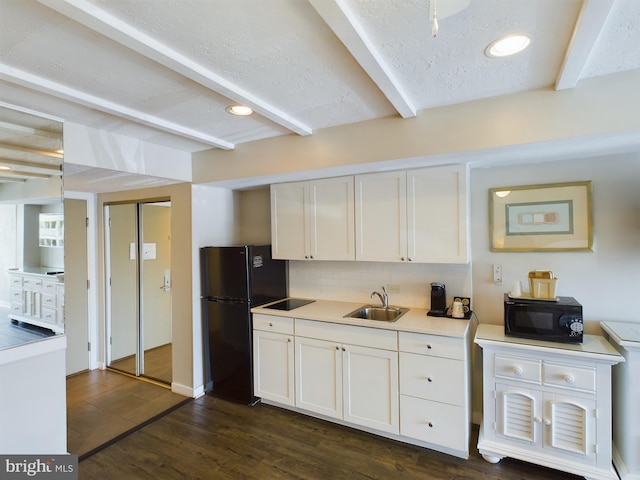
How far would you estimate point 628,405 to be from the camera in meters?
2.03

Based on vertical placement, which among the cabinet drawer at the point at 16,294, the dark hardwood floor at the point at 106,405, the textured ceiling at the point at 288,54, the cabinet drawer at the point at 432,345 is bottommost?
the dark hardwood floor at the point at 106,405

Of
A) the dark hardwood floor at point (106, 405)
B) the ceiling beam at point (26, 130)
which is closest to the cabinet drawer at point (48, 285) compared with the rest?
the ceiling beam at point (26, 130)

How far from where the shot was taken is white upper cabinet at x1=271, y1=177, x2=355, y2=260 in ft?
9.71

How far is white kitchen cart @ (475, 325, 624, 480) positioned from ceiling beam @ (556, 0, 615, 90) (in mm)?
1620

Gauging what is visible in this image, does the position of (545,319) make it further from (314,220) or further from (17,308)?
(17,308)

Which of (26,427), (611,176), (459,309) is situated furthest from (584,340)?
(26,427)

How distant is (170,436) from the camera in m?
2.70

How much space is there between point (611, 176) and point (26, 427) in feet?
13.9

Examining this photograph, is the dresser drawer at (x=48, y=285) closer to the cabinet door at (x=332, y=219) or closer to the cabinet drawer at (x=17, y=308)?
the cabinet drawer at (x=17, y=308)

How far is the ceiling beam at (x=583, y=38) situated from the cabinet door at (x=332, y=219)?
5.22 ft

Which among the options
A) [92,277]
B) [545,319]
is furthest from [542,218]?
[92,277]

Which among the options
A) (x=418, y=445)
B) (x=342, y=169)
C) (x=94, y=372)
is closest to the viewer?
(x=418, y=445)

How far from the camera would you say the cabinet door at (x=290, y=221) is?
3.16 metres

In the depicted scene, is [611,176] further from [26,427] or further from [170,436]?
[26,427]
